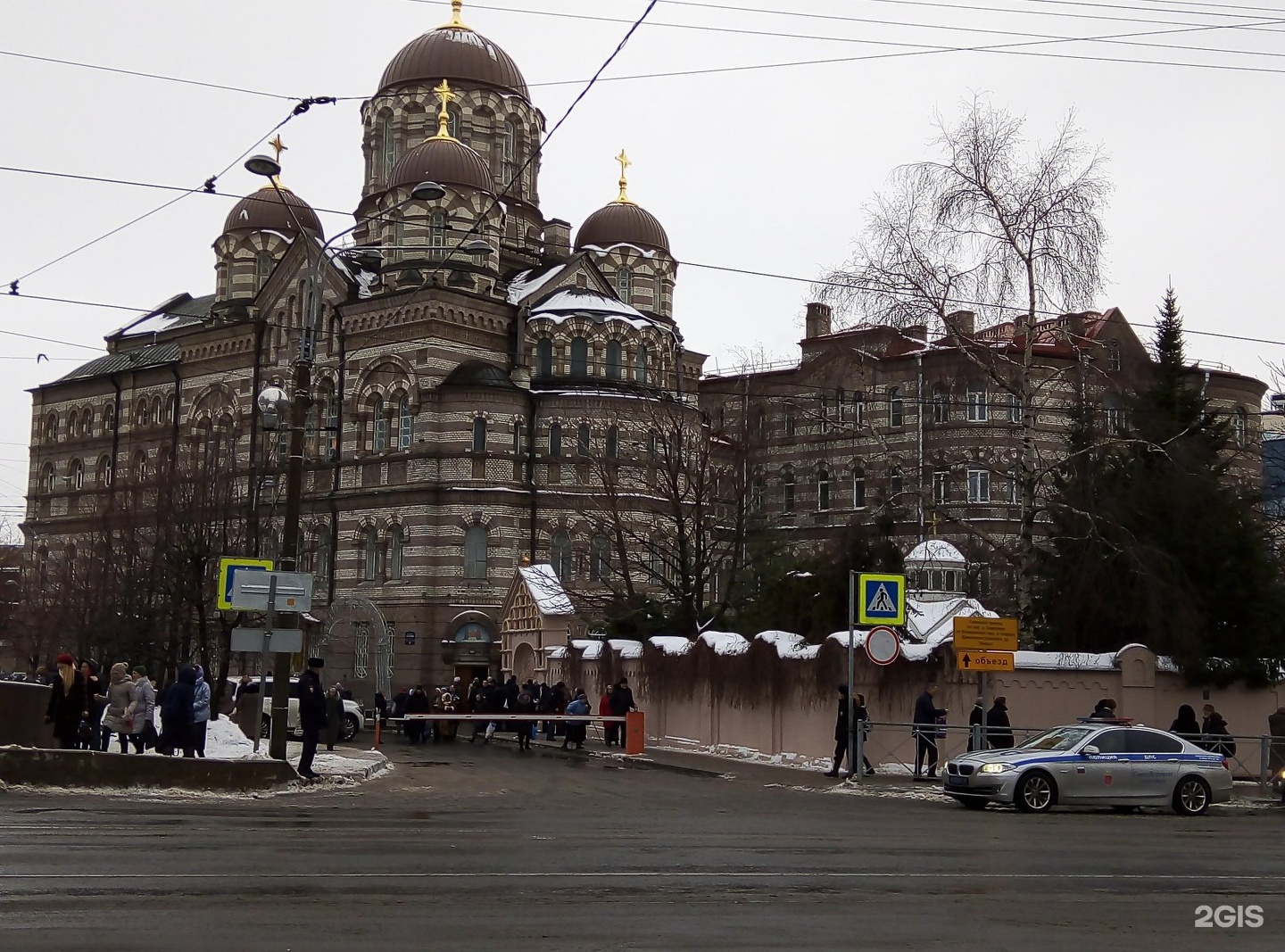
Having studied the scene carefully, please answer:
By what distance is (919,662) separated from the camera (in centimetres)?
2653

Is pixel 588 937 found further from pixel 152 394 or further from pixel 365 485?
pixel 152 394

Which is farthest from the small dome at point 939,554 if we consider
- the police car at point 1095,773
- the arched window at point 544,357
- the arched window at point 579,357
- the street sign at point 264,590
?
the arched window at point 544,357

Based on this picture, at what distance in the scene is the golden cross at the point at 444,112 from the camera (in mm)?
56406

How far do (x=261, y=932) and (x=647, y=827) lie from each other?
793cm

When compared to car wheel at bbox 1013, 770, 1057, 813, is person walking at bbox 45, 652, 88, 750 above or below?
above

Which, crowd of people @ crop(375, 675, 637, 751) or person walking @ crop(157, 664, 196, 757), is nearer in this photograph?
person walking @ crop(157, 664, 196, 757)

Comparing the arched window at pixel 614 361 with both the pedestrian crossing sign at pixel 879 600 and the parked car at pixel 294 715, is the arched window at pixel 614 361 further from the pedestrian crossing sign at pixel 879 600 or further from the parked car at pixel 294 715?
the pedestrian crossing sign at pixel 879 600

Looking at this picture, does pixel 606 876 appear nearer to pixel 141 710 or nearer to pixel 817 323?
pixel 141 710

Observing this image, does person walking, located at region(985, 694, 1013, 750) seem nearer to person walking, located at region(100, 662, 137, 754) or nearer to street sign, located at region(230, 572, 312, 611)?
street sign, located at region(230, 572, 312, 611)

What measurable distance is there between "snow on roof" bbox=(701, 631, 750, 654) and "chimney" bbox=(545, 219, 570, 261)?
33274mm

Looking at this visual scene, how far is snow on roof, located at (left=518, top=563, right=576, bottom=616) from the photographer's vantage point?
1705 inches

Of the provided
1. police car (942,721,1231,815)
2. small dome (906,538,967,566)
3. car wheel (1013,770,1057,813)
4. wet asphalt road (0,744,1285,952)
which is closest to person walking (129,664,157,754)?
wet asphalt road (0,744,1285,952)

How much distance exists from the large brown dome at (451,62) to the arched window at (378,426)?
14.0m

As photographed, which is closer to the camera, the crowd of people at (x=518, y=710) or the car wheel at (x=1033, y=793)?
the car wheel at (x=1033, y=793)
